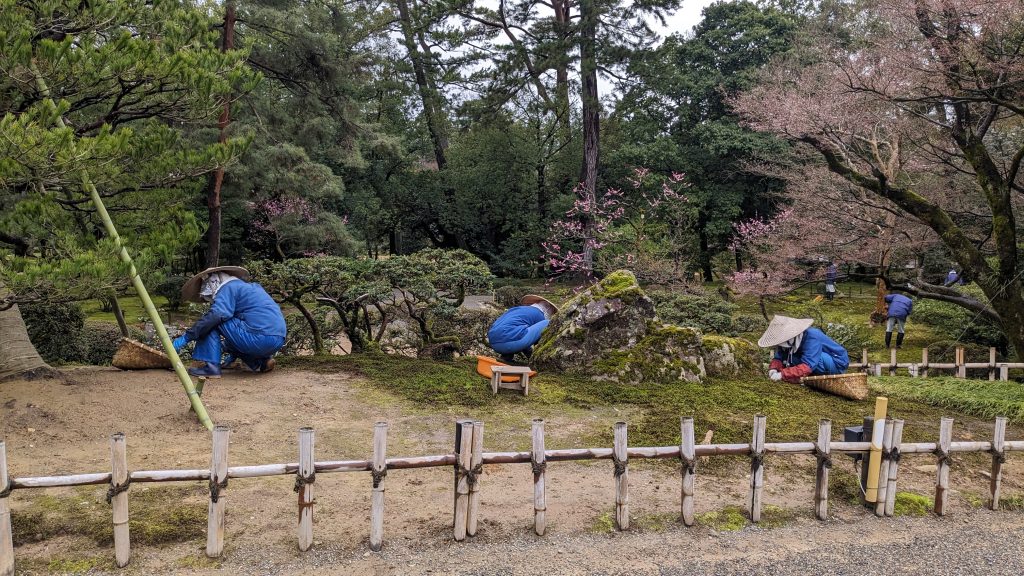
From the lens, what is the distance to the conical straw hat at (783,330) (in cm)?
698

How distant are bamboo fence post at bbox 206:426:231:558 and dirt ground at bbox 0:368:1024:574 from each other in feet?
0.27

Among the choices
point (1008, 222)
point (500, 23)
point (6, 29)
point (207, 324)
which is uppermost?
point (500, 23)

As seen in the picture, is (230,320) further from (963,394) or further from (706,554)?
(963,394)

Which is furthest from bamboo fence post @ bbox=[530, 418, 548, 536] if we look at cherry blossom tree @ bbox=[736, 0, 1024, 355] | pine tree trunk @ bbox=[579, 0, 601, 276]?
pine tree trunk @ bbox=[579, 0, 601, 276]

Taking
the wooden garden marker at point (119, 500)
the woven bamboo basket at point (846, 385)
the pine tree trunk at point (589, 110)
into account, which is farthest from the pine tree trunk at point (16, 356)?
the pine tree trunk at point (589, 110)

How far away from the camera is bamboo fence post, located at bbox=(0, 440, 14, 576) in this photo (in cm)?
301

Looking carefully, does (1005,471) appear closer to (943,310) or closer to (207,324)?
(207,324)

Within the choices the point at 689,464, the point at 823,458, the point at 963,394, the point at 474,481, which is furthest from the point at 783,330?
the point at 474,481

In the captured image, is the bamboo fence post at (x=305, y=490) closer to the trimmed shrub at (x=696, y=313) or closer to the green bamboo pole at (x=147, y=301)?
the green bamboo pole at (x=147, y=301)

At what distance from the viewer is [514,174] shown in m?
21.7

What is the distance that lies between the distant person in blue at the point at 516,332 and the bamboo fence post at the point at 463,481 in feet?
14.0

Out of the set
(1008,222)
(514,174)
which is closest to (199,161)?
(1008,222)

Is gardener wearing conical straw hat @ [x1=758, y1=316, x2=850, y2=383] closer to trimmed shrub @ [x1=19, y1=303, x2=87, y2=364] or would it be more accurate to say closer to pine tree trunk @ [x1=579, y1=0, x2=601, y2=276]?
pine tree trunk @ [x1=579, y1=0, x2=601, y2=276]

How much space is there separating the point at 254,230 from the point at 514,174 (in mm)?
8438
